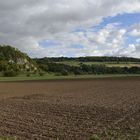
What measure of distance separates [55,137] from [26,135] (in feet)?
4.09

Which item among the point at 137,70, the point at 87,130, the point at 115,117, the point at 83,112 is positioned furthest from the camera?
the point at 137,70

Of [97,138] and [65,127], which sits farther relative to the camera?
[65,127]

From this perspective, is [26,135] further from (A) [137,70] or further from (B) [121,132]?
(A) [137,70]

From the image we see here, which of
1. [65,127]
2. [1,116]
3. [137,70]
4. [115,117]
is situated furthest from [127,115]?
[137,70]

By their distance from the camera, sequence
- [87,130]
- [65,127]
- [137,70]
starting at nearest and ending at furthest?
[87,130], [65,127], [137,70]

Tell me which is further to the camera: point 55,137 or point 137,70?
point 137,70

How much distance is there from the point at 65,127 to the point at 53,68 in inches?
6284

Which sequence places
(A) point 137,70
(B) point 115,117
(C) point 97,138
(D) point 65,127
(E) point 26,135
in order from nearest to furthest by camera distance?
(C) point 97,138, (E) point 26,135, (D) point 65,127, (B) point 115,117, (A) point 137,70

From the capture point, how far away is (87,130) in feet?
52.2

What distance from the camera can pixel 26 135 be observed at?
14781mm

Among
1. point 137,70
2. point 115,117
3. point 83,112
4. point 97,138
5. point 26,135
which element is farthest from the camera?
point 137,70

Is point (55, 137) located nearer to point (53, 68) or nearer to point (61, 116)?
Result: point (61, 116)

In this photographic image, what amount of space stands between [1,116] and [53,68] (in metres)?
155

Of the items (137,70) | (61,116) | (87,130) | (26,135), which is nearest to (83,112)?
(61,116)
